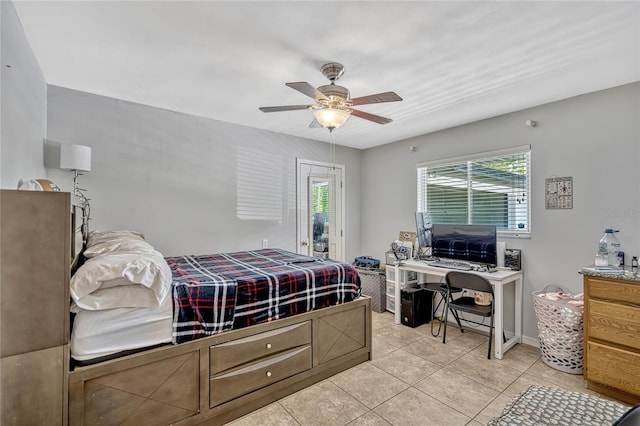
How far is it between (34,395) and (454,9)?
2881 millimetres

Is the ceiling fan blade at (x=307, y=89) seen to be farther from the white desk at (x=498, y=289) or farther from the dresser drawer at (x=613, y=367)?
the dresser drawer at (x=613, y=367)

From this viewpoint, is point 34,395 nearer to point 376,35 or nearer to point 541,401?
point 541,401

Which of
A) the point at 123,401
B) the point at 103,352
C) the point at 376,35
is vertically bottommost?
the point at 123,401

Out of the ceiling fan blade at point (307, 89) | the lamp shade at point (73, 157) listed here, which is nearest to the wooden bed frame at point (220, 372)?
the ceiling fan blade at point (307, 89)

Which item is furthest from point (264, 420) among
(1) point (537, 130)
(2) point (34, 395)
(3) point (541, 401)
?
(1) point (537, 130)

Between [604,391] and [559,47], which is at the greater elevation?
[559,47]

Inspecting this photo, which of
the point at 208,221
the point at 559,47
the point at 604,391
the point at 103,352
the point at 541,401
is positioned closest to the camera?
the point at 541,401

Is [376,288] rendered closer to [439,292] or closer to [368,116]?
[439,292]

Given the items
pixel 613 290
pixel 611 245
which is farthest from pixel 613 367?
pixel 611 245

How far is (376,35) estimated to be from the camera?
192 centimetres

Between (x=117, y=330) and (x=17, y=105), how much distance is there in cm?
152

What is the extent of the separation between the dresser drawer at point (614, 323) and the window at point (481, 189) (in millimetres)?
1113

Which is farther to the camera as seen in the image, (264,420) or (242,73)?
(242,73)

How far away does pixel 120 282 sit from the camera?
1604 millimetres
